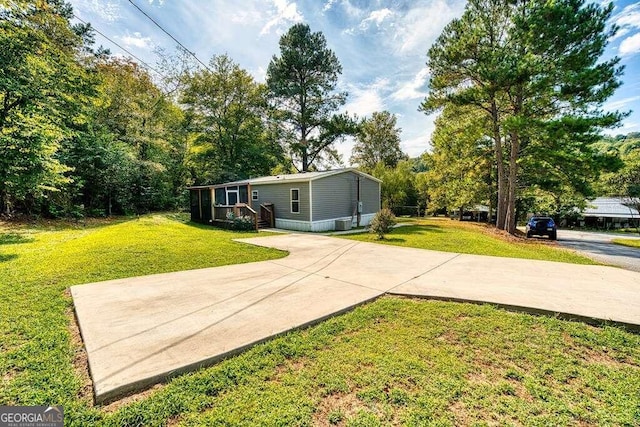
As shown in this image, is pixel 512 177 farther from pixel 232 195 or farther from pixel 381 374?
pixel 232 195

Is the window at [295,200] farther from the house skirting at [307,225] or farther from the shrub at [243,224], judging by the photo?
the shrub at [243,224]

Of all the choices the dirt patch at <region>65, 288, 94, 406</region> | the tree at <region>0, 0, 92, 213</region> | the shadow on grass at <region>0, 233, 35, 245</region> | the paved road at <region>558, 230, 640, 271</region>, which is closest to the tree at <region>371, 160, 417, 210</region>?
the paved road at <region>558, 230, 640, 271</region>

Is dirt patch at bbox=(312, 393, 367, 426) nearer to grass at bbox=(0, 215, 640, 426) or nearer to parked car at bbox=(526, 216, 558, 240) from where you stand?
grass at bbox=(0, 215, 640, 426)

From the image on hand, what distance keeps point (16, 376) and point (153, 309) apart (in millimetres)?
1357

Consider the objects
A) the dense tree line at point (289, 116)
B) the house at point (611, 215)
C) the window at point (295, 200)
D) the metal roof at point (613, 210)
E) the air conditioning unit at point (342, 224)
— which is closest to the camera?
the dense tree line at point (289, 116)

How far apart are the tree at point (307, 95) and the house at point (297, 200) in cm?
747

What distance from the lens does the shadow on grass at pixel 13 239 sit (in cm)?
814

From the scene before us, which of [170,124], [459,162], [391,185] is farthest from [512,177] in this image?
[170,124]

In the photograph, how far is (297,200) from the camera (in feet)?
44.9

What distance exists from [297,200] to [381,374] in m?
11.7

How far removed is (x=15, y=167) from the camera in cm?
836

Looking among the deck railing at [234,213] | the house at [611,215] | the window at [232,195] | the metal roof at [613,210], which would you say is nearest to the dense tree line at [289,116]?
the metal roof at [613,210]

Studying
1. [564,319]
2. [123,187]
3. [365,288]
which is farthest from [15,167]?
[564,319]

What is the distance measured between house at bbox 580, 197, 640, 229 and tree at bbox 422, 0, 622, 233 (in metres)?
23.4
